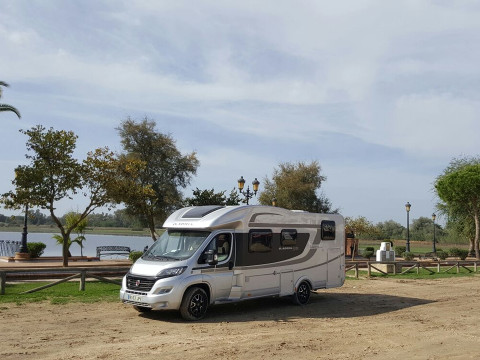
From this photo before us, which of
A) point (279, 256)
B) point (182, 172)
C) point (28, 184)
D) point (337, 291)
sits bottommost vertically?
point (337, 291)

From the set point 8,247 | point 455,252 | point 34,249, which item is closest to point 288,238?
point 34,249

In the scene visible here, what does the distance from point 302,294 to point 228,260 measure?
3288 mm

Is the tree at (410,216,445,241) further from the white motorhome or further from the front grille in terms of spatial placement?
the front grille


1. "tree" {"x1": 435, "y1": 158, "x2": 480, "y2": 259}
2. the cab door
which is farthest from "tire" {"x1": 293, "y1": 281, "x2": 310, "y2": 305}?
"tree" {"x1": 435, "y1": 158, "x2": 480, "y2": 259}

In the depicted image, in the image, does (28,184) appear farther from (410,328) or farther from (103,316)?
(410,328)

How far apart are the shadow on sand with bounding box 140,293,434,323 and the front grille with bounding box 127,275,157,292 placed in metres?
0.80

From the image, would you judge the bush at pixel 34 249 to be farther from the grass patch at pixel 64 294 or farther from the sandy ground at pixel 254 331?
the sandy ground at pixel 254 331

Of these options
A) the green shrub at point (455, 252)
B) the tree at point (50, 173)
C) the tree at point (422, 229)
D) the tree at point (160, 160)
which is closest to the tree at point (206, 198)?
the tree at point (50, 173)

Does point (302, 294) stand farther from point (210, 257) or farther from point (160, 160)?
point (160, 160)

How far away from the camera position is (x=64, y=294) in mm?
15695

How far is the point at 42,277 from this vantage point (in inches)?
757

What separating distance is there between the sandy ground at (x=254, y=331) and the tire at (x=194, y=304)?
0.23 m

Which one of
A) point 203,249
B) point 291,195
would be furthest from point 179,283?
point 291,195

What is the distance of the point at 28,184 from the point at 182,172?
20.8 m
